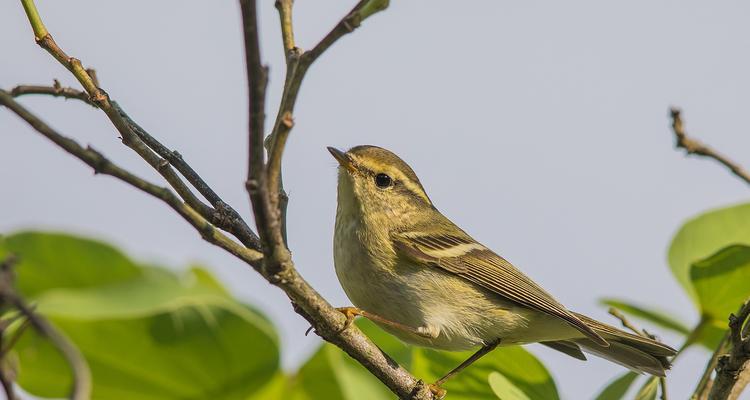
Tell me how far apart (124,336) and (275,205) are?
58 cm

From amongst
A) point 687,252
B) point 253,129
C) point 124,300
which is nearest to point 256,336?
point 124,300

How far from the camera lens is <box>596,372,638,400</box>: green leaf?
287 centimetres

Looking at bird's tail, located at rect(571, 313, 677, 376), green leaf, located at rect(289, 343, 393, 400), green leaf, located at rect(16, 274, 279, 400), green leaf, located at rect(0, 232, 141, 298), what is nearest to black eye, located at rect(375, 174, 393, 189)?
bird's tail, located at rect(571, 313, 677, 376)

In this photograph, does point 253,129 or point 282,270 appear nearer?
point 253,129

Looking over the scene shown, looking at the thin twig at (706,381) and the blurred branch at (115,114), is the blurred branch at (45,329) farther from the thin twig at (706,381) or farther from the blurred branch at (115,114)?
the thin twig at (706,381)

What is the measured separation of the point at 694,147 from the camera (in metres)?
3.07

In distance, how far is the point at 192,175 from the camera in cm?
297

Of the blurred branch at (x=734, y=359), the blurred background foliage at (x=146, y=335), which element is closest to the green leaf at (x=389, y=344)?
the blurred background foliage at (x=146, y=335)

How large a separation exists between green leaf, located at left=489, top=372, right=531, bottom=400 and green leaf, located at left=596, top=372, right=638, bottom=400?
43 cm

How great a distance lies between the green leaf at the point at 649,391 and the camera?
299 cm

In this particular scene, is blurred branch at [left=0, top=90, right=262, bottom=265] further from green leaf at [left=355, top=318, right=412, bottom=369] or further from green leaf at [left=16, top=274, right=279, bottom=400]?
green leaf at [left=355, top=318, right=412, bottom=369]

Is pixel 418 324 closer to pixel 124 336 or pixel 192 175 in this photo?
pixel 192 175

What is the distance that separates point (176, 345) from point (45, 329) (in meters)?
0.27

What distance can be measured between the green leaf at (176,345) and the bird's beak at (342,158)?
2.84 metres
